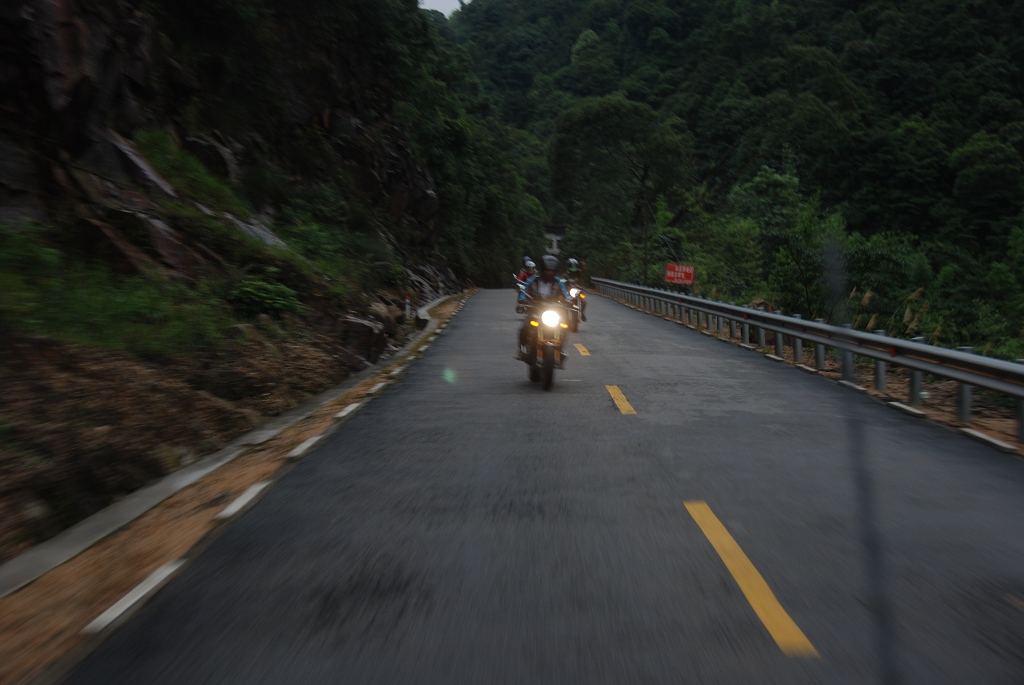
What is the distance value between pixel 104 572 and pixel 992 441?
748 centimetres

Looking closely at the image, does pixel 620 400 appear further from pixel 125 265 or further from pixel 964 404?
pixel 125 265

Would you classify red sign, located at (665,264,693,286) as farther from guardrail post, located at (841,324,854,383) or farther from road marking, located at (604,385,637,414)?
road marking, located at (604,385,637,414)

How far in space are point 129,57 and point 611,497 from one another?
623 inches

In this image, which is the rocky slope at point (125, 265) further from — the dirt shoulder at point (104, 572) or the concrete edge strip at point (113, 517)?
the dirt shoulder at point (104, 572)

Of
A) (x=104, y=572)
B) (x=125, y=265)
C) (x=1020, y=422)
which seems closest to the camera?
(x=104, y=572)

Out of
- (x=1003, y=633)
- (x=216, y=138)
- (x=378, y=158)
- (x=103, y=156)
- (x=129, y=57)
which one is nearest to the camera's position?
(x=1003, y=633)

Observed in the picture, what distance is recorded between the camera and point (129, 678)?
3.42 metres

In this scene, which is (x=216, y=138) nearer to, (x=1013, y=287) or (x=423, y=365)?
(x=423, y=365)

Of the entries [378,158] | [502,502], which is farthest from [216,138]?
→ [502,502]

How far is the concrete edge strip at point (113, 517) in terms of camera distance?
477cm

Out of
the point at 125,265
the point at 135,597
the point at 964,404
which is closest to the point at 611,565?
the point at 135,597

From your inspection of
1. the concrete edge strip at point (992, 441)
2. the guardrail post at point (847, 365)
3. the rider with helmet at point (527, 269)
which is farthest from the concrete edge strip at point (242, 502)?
the guardrail post at point (847, 365)

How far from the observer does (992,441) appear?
7918 mm

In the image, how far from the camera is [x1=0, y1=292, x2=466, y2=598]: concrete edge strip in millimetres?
4768
